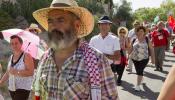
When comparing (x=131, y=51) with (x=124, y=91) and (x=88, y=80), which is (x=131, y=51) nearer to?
(x=124, y=91)

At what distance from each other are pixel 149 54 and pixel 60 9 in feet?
27.6

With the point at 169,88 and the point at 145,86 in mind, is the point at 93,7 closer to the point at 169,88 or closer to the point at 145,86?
the point at 145,86

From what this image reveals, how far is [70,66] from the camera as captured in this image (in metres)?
4.25

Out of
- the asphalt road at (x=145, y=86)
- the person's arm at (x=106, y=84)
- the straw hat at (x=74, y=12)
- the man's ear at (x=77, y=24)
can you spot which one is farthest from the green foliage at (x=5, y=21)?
the person's arm at (x=106, y=84)

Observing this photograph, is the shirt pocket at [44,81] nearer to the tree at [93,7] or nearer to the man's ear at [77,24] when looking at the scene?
the man's ear at [77,24]

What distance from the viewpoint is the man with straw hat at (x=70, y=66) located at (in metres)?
4.17

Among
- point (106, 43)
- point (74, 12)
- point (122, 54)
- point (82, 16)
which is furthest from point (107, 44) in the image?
point (74, 12)

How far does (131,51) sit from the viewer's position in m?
12.7

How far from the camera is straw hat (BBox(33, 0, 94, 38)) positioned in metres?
4.42

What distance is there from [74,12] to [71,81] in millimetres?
680

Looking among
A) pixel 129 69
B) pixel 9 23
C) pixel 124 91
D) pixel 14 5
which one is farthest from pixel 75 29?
pixel 14 5

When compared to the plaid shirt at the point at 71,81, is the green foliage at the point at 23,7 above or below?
below

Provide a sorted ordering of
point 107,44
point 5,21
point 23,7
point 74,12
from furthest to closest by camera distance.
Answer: point 23,7, point 5,21, point 107,44, point 74,12

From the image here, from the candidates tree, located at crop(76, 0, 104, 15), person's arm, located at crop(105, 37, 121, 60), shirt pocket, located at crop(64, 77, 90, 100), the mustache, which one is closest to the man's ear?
the mustache
